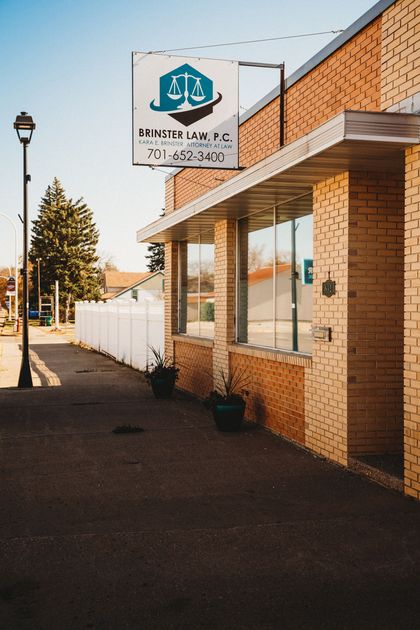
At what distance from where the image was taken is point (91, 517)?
19.1ft

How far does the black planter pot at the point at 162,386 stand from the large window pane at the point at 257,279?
233cm

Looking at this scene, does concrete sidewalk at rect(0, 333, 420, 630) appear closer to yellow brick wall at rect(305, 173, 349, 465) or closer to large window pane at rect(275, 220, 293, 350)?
yellow brick wall at rect(305, 173, 349, 465)

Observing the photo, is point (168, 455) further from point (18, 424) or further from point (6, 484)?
point (18, 424)

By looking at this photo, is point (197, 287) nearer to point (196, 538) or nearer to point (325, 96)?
point (325, 96)

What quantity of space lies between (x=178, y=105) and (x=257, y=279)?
303 cm

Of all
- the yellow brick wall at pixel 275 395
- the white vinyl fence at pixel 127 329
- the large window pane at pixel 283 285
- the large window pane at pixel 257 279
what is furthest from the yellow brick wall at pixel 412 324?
the white vinyl fence at pixel 127 329

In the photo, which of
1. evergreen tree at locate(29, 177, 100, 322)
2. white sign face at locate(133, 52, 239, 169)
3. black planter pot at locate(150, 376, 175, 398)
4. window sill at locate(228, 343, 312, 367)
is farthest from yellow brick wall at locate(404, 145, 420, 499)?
evergreen tree at locate(29, 177, 100, 322)

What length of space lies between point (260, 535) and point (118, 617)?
1.65 m

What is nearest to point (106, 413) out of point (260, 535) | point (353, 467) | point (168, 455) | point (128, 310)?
point (168, 455)

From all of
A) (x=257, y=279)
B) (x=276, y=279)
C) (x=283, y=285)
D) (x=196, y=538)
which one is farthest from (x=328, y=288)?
(x=196, y=538)

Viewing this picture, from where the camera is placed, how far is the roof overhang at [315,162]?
5.91m

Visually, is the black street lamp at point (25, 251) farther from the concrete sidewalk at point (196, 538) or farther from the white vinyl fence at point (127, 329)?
the concrete sidewalk at point (196, 538)

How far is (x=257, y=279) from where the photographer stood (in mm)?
10648

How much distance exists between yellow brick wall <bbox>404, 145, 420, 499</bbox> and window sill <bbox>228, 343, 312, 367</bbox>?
208cm
